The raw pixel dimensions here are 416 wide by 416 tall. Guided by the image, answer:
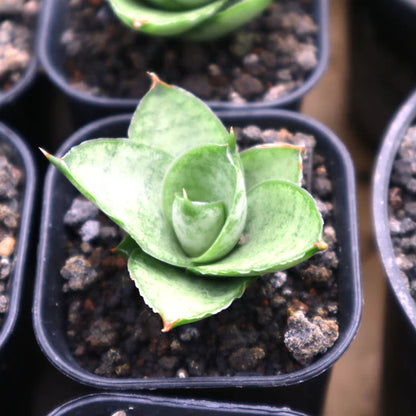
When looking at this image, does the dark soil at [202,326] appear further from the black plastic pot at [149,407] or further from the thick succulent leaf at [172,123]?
the thick succulent leaf at [172,123]

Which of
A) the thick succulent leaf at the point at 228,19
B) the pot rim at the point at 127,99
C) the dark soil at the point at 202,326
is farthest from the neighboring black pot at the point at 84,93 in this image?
the dark soil at the point at 202,326

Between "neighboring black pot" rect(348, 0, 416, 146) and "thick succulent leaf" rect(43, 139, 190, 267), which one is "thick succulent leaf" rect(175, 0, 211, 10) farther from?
"neighboring black pot" rect(348, 0, 416, 146)

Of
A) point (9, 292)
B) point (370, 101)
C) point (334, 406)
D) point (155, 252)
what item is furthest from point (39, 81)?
point (334, 406)

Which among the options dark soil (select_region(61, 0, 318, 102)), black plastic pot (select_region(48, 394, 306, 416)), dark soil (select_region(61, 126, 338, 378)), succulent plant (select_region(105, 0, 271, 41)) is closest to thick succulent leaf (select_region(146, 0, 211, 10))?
succulent plant (select_region(105, 0, 271, 41))

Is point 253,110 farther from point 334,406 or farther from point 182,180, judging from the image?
point 334,406

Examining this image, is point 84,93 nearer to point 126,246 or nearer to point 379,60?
point 126,246
